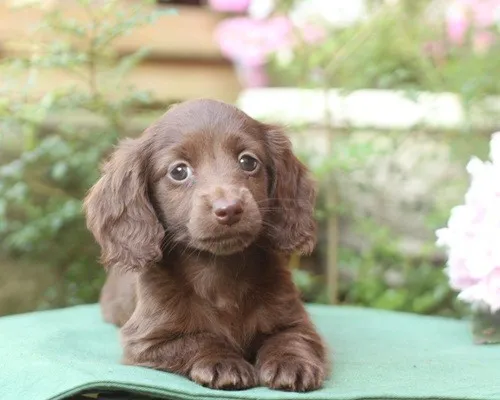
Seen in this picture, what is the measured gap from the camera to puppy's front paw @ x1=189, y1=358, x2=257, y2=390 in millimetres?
1971

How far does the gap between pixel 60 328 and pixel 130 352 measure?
1.87ft

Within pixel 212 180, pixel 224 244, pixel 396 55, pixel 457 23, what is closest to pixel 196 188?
pixel 212 180

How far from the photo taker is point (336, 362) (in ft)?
7.70

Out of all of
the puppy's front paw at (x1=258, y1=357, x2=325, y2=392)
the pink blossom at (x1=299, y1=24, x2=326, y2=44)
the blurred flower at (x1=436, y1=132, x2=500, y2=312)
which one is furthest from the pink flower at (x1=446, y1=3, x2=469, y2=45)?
the puppy's front paw at (x1=258, y1=357, x2=325, y2=392)

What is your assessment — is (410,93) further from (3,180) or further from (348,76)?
(3,180)

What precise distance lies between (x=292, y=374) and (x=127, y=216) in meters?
0.63

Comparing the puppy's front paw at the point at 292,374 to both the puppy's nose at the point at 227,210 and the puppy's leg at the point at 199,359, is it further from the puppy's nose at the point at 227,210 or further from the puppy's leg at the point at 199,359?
the puppy's nose at the point at 227,210

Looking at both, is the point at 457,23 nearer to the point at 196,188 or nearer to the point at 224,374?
the point at 196,188

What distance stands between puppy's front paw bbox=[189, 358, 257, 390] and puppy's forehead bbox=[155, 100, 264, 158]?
1.78ft

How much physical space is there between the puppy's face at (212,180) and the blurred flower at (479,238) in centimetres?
73

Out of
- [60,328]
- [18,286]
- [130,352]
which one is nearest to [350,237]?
[18,286]

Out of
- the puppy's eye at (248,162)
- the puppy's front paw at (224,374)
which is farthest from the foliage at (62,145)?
the puppy's front paw at (224,374)

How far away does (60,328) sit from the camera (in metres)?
2.70

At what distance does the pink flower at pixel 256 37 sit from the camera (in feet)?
12.8
